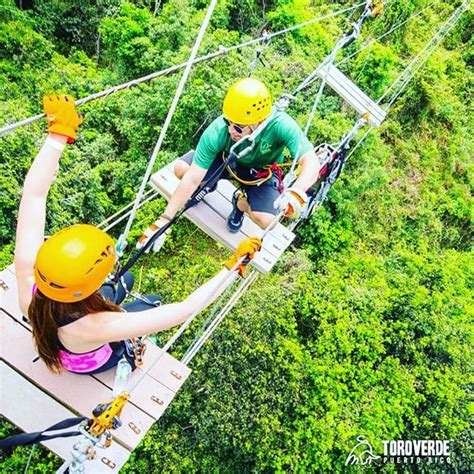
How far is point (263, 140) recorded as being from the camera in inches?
104

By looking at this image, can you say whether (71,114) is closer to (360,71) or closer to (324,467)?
(324,467)

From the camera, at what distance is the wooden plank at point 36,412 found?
215 cm

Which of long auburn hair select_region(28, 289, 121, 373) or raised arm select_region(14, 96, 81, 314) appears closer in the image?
long auburn hair select_region(28, 289, 121, 373)

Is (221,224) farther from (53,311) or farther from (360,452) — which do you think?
(360,452)

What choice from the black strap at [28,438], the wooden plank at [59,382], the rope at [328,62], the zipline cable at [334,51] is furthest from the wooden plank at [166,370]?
the zipline cable at [334,51]

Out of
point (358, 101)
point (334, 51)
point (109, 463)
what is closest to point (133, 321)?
point (109, 463)

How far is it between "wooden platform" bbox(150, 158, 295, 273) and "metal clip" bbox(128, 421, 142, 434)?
3.75 feet

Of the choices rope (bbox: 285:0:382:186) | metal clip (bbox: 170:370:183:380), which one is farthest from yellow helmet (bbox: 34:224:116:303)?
rope (bbox: 285:0:382:186)

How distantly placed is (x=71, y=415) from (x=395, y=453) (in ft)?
12.0

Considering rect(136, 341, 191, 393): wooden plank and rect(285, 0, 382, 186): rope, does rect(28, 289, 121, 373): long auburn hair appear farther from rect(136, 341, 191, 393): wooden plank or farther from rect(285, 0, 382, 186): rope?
rect(285, 0, 382, 186): rope

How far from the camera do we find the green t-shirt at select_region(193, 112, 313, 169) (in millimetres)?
2572

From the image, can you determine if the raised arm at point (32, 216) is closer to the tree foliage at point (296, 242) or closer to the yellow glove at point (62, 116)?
the yellow glove at point (62, 116)

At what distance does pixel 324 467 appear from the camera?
4430 millimetres

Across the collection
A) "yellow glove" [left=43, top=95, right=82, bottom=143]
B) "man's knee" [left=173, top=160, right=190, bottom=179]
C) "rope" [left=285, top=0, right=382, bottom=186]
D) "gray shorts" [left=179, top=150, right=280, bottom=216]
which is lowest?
"yellow glove" [left=43, top=95, right=82, bottom=143]
